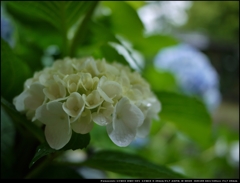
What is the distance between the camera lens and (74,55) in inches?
15.0

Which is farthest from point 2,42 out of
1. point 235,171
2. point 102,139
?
point 235,171

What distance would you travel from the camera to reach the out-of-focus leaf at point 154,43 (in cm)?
52

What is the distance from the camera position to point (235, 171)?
647 mm

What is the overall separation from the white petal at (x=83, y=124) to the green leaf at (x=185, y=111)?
6.6 inches

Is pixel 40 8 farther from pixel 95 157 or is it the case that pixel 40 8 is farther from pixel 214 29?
pixel 214 29

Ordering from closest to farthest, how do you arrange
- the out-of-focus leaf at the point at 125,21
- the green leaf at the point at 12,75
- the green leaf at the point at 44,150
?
the green leaf at the point at 44,150
the green leaf at the point at 12,75
the out-of-focus leaf at the point at 125,21

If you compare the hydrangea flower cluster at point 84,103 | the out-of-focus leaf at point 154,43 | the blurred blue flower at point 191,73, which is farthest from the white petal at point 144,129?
the blurred blue flower at point 191,73

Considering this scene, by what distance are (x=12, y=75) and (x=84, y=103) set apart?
15 cm

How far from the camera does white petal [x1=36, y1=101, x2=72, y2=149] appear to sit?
0.21 meters

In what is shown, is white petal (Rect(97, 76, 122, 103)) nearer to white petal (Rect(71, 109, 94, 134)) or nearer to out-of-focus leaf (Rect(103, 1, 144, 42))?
white petal (Rect(71, 109, 94, 134))

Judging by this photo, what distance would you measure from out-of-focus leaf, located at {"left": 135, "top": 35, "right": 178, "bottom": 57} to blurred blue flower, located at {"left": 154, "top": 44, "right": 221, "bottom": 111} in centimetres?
32

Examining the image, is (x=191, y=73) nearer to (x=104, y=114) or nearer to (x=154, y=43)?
(x=154, y=43)

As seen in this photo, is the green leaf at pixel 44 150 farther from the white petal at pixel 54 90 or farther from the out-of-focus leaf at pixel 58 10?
the out-of-focus leaf at pixel 58 10

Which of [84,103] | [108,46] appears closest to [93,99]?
[84,103]
